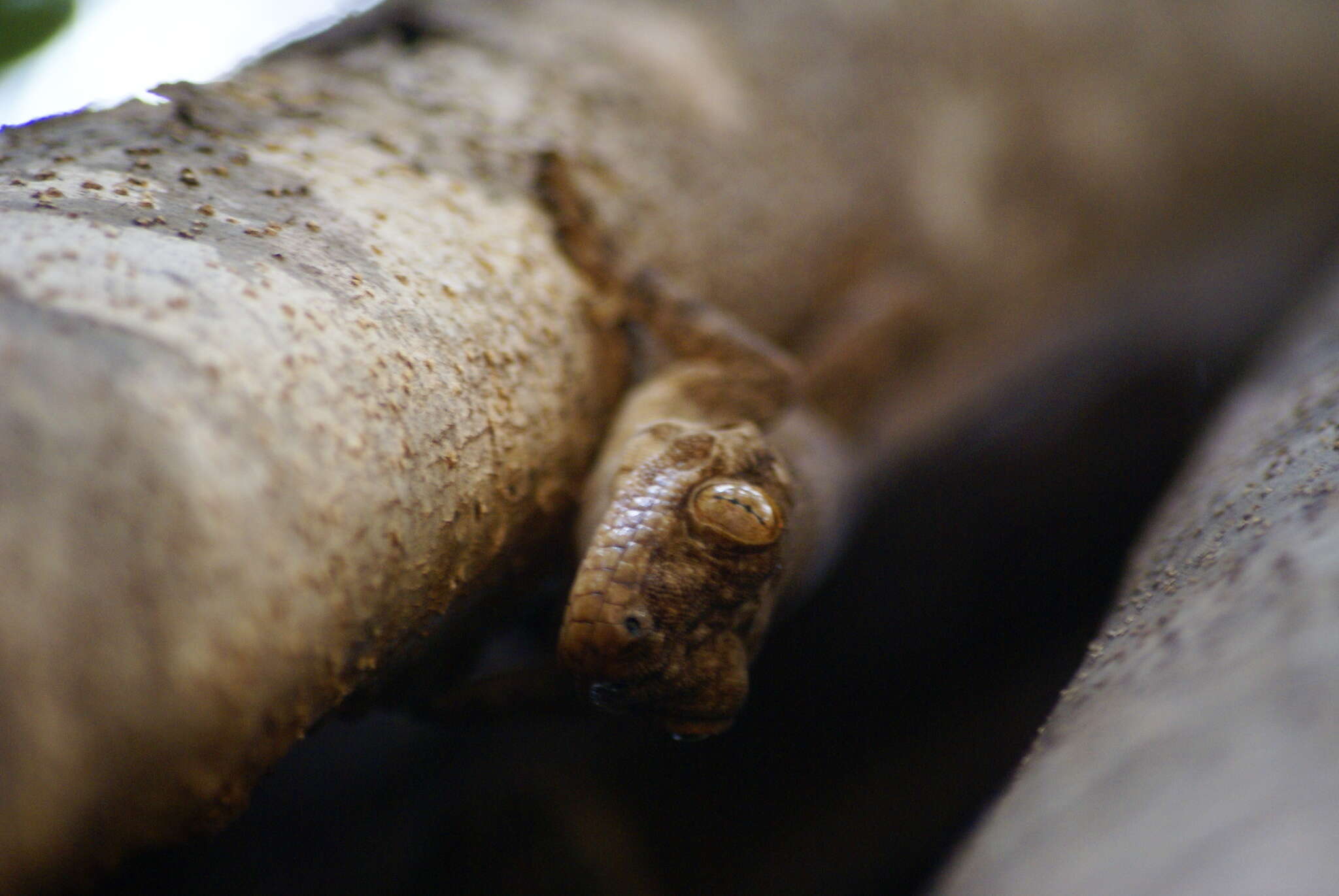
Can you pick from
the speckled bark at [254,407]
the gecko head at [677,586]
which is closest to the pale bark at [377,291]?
the speckled bark at [254,407]

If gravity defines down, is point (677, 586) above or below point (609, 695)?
above

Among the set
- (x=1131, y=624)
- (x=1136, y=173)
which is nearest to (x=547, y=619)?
(x=1131, y=624)

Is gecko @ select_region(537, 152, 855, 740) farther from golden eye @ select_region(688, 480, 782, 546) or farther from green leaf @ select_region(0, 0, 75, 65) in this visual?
green leaf @ select_region(0, 0, 75, 65)

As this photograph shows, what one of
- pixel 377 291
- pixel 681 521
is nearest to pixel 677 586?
pixel 681 521

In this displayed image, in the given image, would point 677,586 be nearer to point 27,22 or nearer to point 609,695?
point 609,695

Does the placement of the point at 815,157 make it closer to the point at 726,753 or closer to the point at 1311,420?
the point at 1311,420

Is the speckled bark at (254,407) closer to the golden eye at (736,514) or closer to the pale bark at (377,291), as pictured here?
the pale bark at (377,291)
